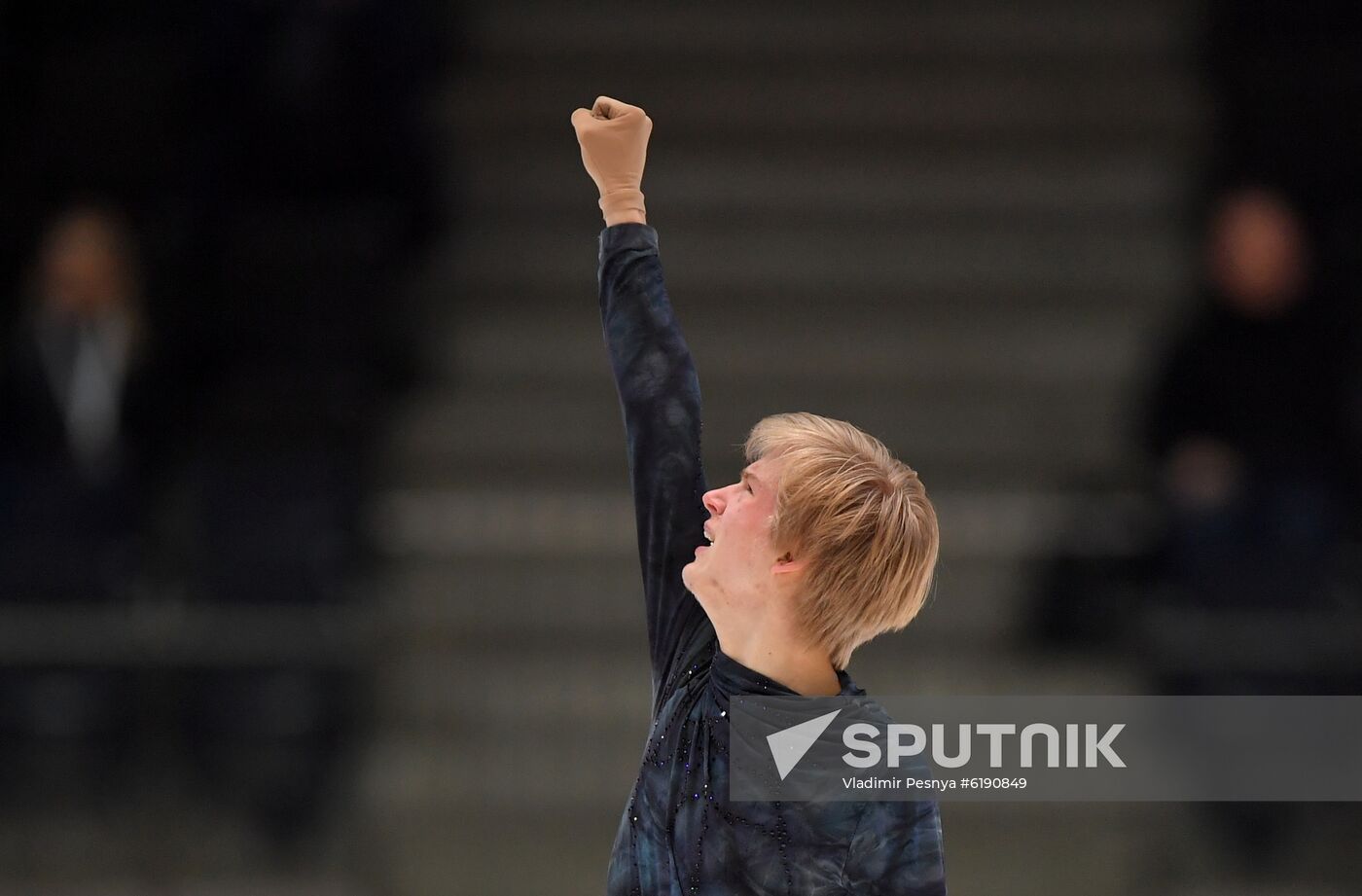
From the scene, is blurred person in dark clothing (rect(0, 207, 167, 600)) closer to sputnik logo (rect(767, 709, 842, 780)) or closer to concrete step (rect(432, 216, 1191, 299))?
concrete step (rect(432, 216, 1191, 299))

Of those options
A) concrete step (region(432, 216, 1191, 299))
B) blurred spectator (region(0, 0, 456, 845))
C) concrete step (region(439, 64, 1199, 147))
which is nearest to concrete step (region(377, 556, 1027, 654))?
blurred spectator (region(0, 0, 456, 845))

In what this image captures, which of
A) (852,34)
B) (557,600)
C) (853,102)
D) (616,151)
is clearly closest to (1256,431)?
(557,600)

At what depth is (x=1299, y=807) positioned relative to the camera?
11.5 feet

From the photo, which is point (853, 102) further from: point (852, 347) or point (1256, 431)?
point (1256, 431)

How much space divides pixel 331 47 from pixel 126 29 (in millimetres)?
1019

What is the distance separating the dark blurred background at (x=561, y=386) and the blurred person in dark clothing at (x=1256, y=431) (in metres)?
0.01

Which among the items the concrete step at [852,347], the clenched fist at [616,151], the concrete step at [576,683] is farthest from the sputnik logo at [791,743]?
the concrete step at [852,347]

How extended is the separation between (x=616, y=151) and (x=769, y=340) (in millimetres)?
3276

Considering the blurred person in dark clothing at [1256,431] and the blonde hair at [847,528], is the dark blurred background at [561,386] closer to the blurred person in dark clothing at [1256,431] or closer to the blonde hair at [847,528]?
the blurred person in dark clothing at [1256,431]

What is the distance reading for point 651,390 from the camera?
1.40 metres

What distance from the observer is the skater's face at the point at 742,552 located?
1.33 m

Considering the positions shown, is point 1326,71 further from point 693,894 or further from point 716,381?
point 693,894

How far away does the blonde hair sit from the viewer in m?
1.32

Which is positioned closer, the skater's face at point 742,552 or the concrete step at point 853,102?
the skater's face at point 742,552
